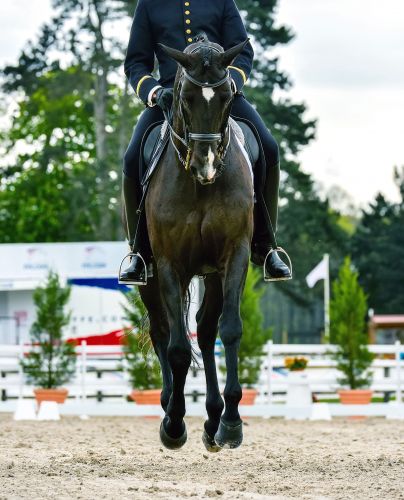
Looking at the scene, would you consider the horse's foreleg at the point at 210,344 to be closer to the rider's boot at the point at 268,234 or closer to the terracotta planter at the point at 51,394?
the rider's boot at the point at 268,234

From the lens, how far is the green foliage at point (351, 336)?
2164 centimetres

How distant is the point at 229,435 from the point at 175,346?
763 millimetres

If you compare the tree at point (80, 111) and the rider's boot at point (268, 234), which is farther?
the tree at point (80, 111)

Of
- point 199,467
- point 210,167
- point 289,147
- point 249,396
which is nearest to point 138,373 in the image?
point 249,396

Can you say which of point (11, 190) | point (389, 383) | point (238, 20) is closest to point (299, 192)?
point (11, 190)

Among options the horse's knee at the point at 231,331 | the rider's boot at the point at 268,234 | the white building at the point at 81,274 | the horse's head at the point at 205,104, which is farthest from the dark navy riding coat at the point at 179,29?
the white building at the point at 81,274

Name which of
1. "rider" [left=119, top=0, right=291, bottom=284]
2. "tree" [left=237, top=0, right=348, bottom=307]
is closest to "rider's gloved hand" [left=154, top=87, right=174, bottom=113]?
"rider" [left=119, top=0, right=291, bottom=284]

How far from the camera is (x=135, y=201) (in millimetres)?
9102

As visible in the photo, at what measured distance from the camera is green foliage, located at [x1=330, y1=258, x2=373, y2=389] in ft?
71.0

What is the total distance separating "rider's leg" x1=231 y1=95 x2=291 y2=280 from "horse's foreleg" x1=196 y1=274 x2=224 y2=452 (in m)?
0.44

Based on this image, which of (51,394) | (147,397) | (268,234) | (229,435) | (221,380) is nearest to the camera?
(229,435)

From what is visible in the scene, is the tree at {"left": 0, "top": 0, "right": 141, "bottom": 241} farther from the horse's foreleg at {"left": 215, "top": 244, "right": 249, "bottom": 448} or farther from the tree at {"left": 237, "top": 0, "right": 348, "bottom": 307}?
the horse's foreleg at {"left": 215, "top": 244, "right": 249, "bottom": 448}

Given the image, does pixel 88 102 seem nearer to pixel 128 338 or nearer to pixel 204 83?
pixel 128 338

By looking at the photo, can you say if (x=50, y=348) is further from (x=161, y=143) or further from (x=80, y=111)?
(x=80, y=111)
